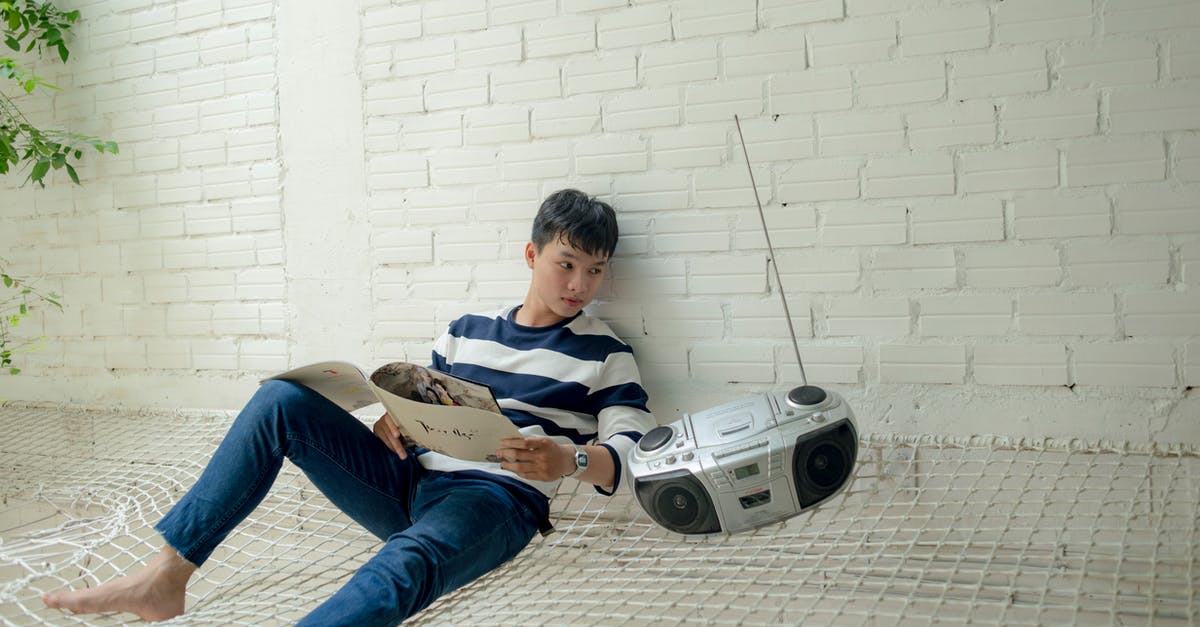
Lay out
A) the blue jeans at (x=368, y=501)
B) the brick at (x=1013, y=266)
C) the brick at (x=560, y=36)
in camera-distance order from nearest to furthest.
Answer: the blue jeans at (x=368, y=501) → the brick at (x=1013, y=266) → the brick at (x=560, y=36)

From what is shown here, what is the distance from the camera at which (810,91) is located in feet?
6.27

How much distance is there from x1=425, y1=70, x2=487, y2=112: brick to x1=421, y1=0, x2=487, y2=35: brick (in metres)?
0.11

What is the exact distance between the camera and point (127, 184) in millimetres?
2719

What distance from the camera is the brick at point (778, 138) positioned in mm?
1923

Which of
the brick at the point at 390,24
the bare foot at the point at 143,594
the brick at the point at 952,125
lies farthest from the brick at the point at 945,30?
the bare foot at the point at 143,594

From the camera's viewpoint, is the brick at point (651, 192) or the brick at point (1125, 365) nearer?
the brick at point (1125, 365)

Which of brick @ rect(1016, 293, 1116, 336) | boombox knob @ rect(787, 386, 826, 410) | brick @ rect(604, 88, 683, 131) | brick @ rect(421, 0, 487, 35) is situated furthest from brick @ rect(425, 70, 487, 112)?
brick @ rect(1016, 293, 1116, 336)

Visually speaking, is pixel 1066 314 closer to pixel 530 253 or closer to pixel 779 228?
pixel 779 228

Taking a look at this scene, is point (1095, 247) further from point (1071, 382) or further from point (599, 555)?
point (599, 555)

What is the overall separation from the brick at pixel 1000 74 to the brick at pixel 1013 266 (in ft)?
1.03

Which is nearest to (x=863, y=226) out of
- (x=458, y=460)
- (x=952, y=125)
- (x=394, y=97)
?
(x=952, y=125)

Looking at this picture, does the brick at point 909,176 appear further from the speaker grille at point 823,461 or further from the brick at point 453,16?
the brick at point 453,16

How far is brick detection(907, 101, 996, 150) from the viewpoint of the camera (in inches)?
70.3

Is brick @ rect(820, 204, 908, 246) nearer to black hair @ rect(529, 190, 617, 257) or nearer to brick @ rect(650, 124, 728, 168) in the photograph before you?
brick @ rect(650, 124, 728, 168)
